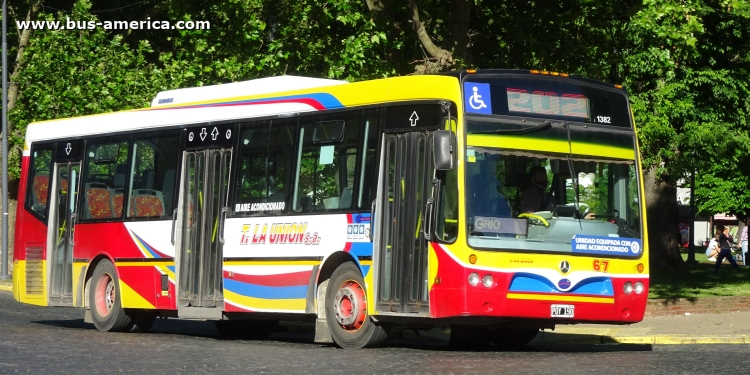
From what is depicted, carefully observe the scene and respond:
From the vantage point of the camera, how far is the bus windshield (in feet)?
47.0

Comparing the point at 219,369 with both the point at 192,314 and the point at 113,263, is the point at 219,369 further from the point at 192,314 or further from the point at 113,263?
the point at 113,263

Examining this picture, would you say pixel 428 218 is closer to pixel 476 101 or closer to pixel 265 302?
pixel 476 101

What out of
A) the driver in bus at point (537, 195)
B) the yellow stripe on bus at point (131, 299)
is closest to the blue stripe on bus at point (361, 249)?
the driver in bus at point (537, 195)

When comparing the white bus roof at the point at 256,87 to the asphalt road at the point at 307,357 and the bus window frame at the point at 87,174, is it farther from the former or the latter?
the asphalt road at the point at 307,357

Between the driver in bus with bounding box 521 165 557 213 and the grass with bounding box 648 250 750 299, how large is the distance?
436 inches

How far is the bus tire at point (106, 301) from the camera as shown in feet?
64.6

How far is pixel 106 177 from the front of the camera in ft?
66.5

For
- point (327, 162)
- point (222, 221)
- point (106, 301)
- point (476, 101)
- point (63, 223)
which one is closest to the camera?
point (476, 101)

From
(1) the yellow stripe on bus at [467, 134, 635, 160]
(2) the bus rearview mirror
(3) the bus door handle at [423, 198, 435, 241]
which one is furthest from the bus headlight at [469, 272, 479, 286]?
(1) the yellow stripe on bus at [467, 134, 635, 160]

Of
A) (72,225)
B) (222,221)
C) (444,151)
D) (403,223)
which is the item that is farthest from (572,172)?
(72,225)

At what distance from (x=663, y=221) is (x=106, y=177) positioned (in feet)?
73.2

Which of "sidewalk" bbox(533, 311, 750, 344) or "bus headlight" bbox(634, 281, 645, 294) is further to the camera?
"sidewalk" bbox(533, 311, 750, 344)

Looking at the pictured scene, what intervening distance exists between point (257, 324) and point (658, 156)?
1714 centimetres

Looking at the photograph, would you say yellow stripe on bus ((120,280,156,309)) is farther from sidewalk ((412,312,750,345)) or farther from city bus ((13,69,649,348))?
sidewalk ((412,312,750,345))
